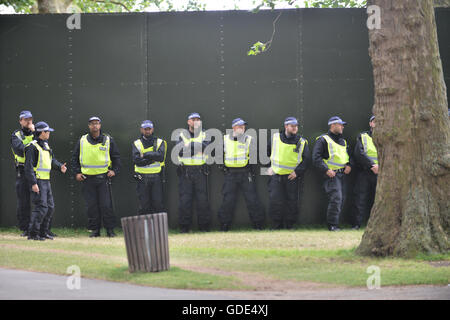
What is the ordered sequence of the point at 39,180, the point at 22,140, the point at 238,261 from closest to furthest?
the point at 238,261, the point at 39,180, the point at 22,140

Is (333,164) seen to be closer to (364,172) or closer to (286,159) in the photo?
(364,172)

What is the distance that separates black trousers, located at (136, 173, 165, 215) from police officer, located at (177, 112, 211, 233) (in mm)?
426

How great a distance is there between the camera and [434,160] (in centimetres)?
1159

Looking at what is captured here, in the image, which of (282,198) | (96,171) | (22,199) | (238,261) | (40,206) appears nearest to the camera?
(238,261)

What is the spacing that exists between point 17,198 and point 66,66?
9.71ft

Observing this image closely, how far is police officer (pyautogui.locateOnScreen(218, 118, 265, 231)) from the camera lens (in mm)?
16141

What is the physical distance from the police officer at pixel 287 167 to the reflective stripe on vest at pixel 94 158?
3234 millimetres

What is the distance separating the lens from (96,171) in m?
15.7

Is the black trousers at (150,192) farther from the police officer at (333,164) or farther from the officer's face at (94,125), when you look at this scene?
the police officer at (333,164)

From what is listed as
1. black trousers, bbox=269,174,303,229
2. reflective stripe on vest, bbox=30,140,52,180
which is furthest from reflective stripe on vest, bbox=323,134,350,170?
reflective stripe on vest, bbox=30,140,52,180

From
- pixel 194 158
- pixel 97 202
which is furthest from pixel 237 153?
pixel 97 202

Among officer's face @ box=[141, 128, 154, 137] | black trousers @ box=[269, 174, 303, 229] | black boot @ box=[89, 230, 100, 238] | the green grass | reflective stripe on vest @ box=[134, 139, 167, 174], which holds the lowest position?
black boot @ box=[89, 230, 100, 238]

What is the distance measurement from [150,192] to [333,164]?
11.9 feet

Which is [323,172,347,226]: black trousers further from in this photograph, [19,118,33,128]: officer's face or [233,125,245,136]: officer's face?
[19,118,33,128]: officer's face
